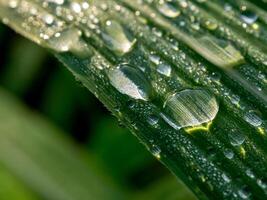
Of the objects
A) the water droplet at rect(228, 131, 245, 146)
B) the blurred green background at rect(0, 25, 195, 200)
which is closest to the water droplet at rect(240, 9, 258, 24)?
the water droplet at rect(228, 131, 245, 146)

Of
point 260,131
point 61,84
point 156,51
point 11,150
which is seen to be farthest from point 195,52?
point 61,84

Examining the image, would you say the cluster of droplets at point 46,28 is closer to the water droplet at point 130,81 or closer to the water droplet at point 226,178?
the water droplet at point 130,81

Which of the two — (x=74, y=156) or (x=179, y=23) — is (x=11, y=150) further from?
(x=179, y=23)

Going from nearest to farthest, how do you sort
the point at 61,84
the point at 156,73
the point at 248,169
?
the point at 248,169, the point at 156,73, the point at 61,84

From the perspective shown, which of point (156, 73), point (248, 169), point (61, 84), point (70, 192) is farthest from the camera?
point (61, 84)

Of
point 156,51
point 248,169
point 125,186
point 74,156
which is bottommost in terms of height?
point 125,186

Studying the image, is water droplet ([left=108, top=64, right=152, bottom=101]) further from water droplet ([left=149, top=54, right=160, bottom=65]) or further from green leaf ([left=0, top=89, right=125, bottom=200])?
green leaf ([left=0, top=89, right=125, bottom=200])
